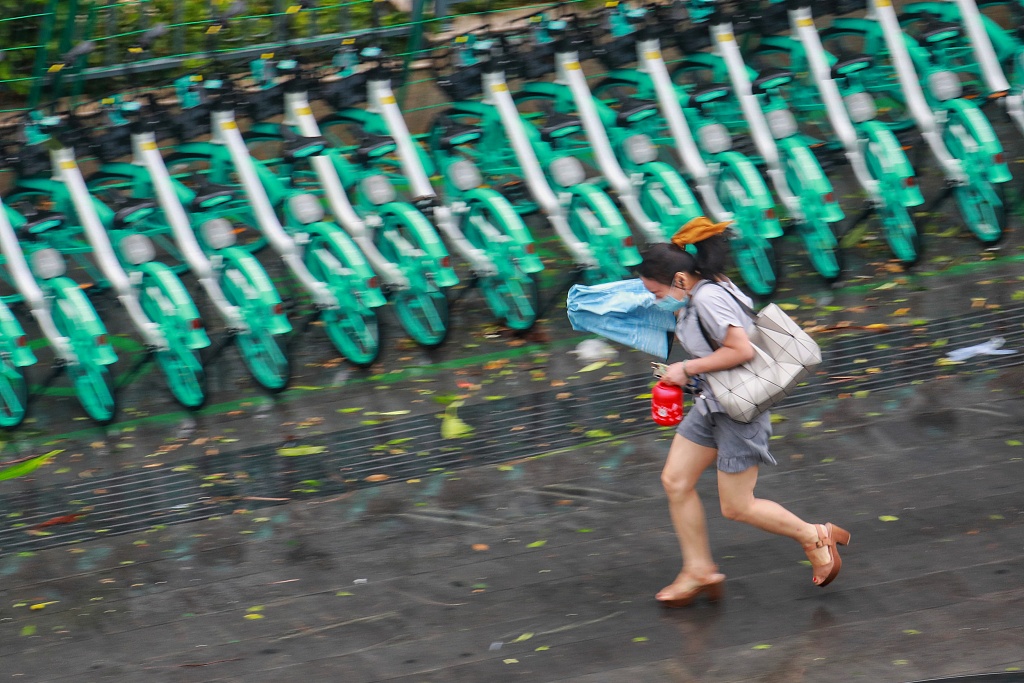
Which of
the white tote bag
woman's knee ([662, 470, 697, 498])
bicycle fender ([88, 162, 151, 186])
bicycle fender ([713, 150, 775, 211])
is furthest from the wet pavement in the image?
bicycle fender ([88, 162, 151, 186])

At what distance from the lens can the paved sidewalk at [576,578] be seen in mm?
4867

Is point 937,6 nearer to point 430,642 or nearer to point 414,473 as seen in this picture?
point 414,473

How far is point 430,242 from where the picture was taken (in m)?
8.02

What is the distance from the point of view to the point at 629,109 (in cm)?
888

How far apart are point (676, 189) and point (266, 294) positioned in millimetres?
2649

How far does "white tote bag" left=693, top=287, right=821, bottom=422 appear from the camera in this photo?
15.9 feet

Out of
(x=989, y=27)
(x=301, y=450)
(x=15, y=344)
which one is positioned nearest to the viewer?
(x=301, y=450)

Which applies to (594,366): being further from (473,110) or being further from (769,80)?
(769,80)

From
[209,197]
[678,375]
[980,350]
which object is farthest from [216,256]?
[980,350]

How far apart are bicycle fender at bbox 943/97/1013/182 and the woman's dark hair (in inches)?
165

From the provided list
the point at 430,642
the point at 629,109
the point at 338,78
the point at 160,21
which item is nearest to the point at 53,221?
the point at 338,78

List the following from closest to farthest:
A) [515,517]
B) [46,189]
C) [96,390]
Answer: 1. [515,517]
2. [96,390]
3. [46,189]

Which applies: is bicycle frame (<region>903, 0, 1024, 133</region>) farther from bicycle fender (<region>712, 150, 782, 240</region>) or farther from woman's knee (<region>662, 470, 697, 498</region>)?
woman's knee (<region>662, 470, 697, 498</region>)

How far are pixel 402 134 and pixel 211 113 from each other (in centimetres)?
126
